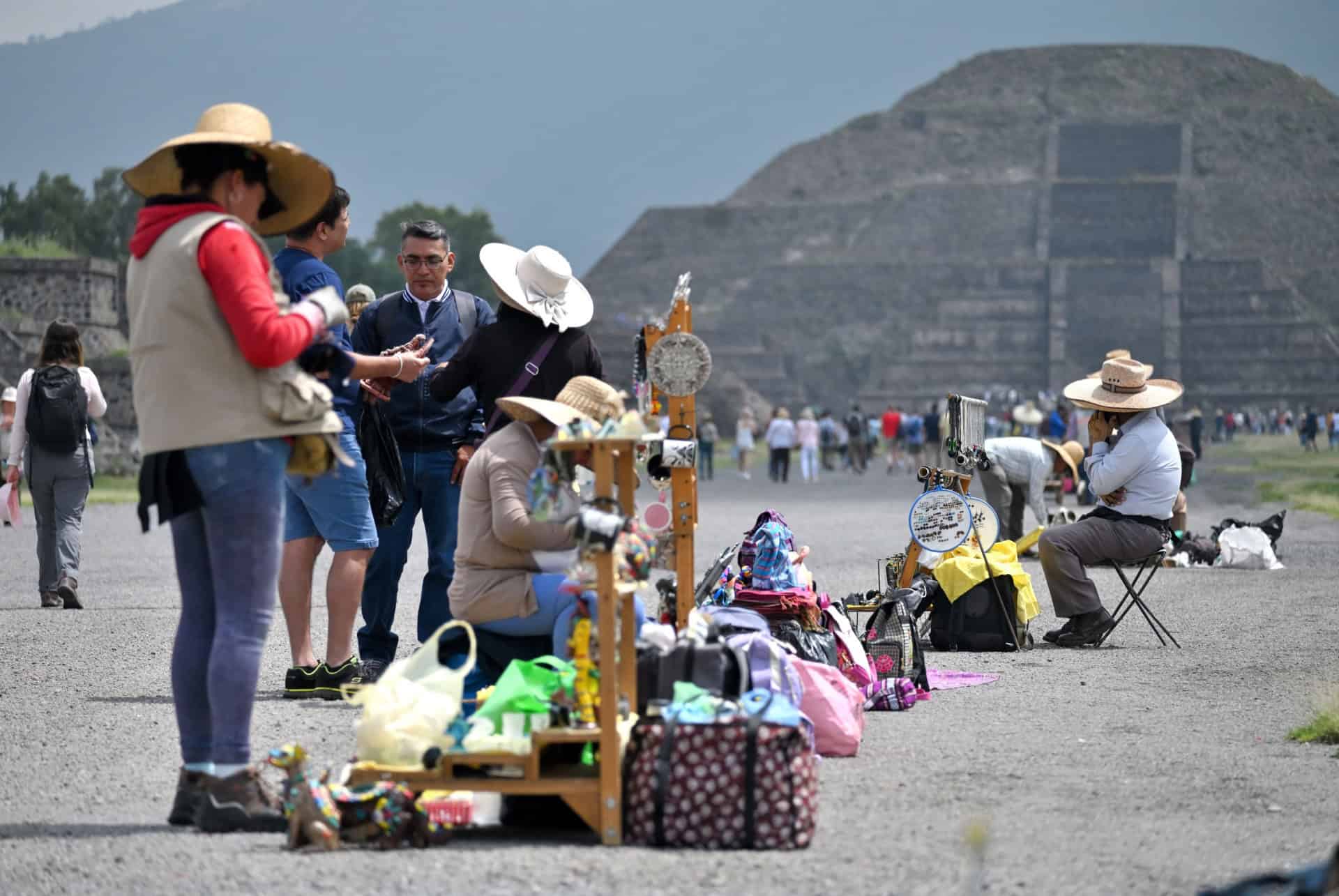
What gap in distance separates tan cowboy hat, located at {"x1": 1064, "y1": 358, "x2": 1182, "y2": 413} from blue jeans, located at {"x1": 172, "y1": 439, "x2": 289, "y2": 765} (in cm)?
498

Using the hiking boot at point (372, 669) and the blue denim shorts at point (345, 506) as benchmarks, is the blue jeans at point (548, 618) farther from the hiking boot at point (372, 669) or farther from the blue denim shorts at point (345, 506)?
the hiking boot at point (372, 669)

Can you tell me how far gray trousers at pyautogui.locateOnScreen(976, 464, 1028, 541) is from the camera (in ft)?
43.9

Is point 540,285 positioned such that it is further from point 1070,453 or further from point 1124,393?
point 1070,453

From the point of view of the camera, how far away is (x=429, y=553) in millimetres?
7164

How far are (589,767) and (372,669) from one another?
98.5 inches

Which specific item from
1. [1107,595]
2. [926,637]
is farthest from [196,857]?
[1107,595]

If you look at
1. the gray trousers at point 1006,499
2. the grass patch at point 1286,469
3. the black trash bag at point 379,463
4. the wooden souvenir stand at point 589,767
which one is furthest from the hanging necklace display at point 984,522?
the grass patch at point 1286,469

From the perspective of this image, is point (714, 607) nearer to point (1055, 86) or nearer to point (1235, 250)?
point (1235, 250)

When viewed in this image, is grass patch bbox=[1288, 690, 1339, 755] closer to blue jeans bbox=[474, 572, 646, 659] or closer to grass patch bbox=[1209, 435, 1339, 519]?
blue jeans bbox=[474, 572, 646, 659]

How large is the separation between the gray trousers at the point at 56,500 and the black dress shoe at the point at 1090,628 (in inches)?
202

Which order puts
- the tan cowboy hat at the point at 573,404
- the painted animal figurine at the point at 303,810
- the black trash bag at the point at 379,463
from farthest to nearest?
the black trash bag at the point at 379,463 < the tan cowboy hat at the point at 573,404 < the painted animal figurine at the point at 303,810

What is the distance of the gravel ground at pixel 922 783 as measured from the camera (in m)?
4.37

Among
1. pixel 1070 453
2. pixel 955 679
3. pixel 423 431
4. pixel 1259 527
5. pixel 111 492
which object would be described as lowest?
pixel 111 492

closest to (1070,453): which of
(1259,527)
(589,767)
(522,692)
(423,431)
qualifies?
(1259,527)
